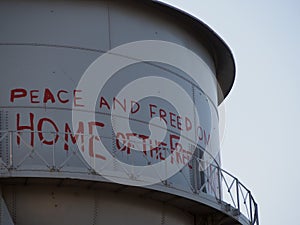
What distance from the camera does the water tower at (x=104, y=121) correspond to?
16734mm

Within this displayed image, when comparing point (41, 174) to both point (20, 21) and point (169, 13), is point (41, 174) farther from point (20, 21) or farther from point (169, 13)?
point (169, 13)

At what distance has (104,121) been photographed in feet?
57.5

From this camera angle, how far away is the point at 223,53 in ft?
69.3

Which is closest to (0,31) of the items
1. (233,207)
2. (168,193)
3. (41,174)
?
(41,174)

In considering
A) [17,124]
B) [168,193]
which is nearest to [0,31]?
[17,124]

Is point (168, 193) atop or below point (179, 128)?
below

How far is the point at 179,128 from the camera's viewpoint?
60.7ft

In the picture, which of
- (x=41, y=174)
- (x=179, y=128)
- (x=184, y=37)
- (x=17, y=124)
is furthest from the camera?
(x=184, y=37)

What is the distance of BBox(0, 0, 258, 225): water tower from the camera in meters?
16.7

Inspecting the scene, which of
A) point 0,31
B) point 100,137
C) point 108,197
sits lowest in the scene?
point 108,197

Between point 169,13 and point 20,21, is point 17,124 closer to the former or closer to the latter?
point 20,21

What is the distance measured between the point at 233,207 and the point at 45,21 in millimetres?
5291

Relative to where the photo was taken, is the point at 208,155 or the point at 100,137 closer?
the point at 100,137

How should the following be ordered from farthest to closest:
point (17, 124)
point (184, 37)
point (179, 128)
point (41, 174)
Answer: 1. point (184, 37)
2. point (179, 128)
3. point (17, 124)
4. point (41, 174)
